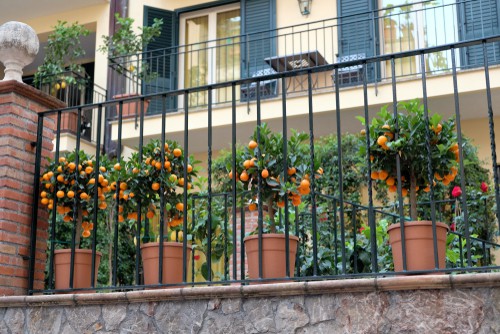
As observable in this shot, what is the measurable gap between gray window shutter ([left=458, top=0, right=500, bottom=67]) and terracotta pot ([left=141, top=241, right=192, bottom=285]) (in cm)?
801

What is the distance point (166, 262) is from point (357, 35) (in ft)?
28.3

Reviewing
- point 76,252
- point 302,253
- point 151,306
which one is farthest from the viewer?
point 302,253

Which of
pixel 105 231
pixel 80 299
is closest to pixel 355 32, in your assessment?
pixel 105 231

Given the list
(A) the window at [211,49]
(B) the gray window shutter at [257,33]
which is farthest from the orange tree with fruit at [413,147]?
(A) the window at [211,49]

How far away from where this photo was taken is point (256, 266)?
425cm

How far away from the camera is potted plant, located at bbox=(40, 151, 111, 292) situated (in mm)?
4805

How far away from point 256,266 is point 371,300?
2.83ft

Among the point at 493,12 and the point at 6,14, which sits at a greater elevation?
the point at 6,14

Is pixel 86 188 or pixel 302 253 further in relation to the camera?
pixel 302 253

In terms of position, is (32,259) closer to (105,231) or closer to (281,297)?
(281,297)

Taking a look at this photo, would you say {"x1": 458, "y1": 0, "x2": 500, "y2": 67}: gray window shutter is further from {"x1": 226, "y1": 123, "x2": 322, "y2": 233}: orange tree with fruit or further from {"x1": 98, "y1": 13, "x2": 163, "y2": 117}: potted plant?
{"x1": 226, "y1": 123, "x2": 322, "y2": 233}: orange tree with fruit

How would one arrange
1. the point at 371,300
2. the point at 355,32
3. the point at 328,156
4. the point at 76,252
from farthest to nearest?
the point at 355,32 → the point at 328,156 → the point at 76,252 → the point at 371,300

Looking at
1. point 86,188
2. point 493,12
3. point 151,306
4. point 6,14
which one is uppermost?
point 6,14

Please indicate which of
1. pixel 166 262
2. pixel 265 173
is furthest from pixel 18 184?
pixel 265 173
